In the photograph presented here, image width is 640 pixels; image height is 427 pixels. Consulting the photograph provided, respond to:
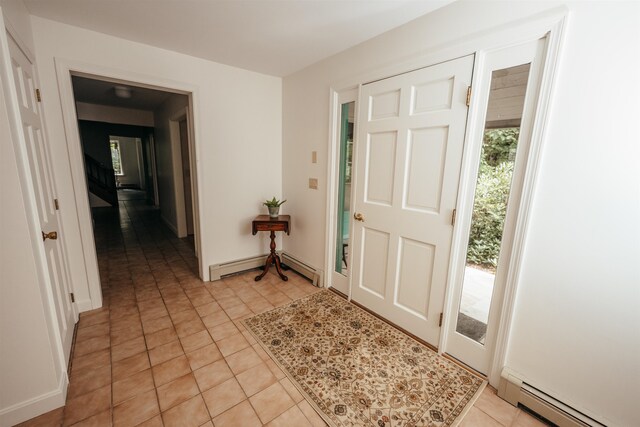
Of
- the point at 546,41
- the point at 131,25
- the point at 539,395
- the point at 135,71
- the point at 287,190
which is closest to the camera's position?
the point at 546,41

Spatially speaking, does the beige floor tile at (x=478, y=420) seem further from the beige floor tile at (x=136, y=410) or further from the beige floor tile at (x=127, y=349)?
the beige floor tile at (x=127, y=349)

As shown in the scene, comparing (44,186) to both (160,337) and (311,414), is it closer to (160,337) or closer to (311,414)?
(160,337)

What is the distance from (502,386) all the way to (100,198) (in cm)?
934

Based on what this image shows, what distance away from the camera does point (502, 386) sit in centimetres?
159

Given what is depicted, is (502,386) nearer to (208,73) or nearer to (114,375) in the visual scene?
(114,375)

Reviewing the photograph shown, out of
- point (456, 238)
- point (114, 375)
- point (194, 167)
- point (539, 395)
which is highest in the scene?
point (194, 167)

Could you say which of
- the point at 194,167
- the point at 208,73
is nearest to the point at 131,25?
the point at 208,73

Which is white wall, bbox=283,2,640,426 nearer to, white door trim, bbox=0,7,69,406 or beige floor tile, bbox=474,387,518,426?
beige floor tile, bbox=474,387,518,426

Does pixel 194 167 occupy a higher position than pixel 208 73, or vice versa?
pixel 208 73

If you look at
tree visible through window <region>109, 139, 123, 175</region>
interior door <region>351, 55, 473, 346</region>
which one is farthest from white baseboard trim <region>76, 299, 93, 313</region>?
tree visible through window <region>109, 139, 123, 175</region>

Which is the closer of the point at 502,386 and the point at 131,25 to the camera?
the point at 502,386

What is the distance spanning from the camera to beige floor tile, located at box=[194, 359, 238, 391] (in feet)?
5.46

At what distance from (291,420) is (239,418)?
0.94ft

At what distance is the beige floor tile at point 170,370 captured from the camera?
66.8 inches
